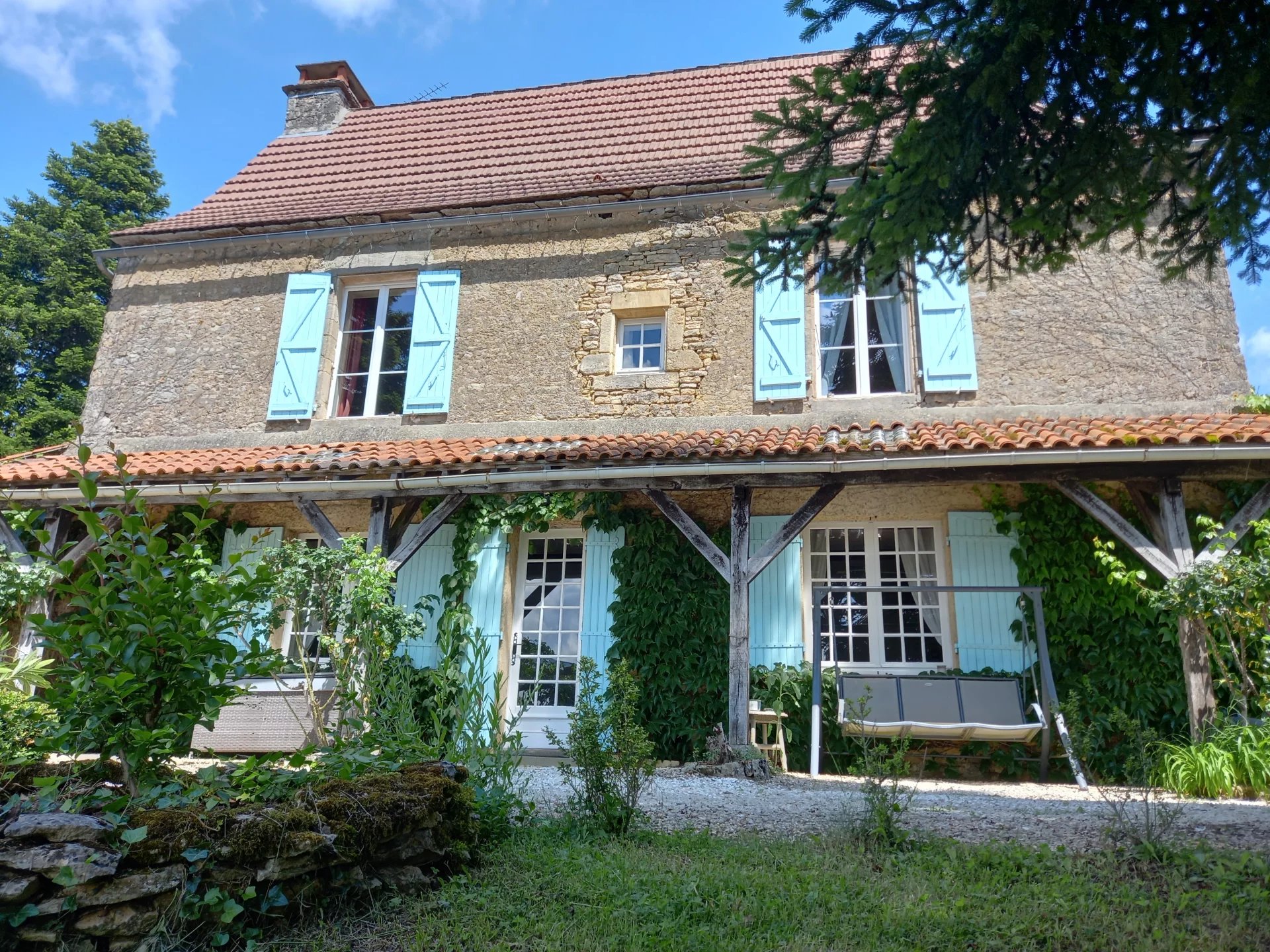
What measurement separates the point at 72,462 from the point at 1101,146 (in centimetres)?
810

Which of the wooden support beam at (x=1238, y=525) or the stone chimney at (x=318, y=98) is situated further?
the stone chimney at (x=318, y=98)

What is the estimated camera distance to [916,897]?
3018mm

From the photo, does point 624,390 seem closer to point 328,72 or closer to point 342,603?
point 342,603

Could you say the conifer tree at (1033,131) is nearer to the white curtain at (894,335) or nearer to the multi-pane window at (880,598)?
the multi-pane window at (880,598)

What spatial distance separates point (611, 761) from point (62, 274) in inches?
771

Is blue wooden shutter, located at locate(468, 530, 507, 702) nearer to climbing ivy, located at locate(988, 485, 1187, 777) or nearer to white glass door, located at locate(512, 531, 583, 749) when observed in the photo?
white glass door, located at locate(512, 531, 583, 749)

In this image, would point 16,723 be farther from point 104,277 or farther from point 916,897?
point 104,277

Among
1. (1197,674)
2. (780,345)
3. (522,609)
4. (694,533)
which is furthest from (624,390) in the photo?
(1197,674)

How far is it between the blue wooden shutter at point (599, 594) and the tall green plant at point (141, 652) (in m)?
4.40

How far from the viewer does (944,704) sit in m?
6.26

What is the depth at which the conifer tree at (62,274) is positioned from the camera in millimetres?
17469

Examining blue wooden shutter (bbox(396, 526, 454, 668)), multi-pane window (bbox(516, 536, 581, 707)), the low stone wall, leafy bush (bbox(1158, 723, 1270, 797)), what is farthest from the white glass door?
the low stone wall

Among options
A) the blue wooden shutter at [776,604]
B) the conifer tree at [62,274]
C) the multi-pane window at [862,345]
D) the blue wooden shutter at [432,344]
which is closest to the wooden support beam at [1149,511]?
the multi-pane window at [862,345]

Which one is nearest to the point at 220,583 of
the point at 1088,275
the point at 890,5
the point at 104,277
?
the point at 890,5
